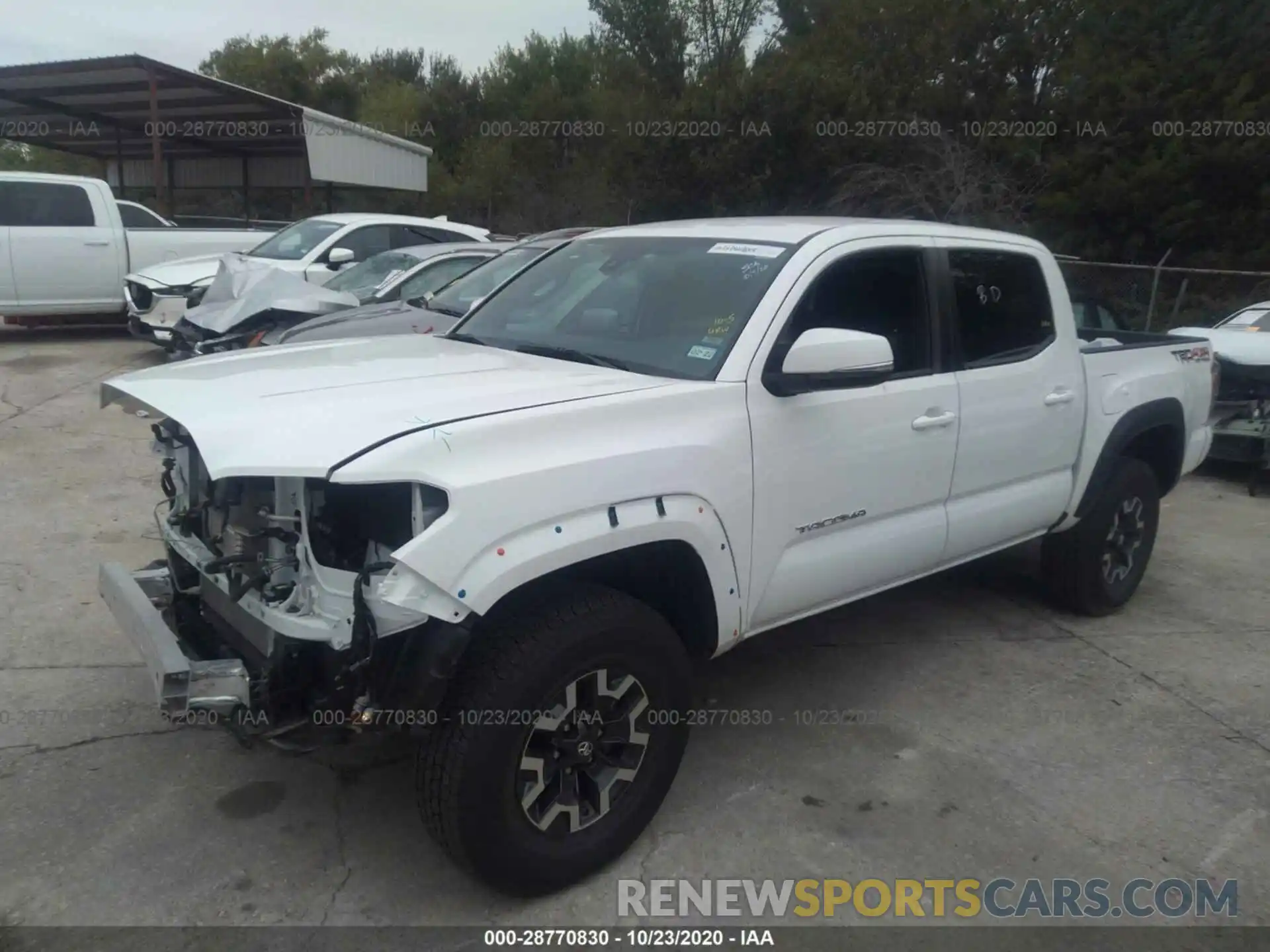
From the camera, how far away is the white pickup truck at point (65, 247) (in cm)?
1212

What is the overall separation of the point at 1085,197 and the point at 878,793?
18.5 m

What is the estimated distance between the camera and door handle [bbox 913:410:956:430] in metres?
3.96

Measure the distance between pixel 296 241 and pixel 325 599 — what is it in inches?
402

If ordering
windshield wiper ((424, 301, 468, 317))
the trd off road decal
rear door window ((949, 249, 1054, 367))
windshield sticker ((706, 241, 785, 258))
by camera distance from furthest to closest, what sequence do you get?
windshield wiper ((424, 301, 468, 317)) < the trd off road decal < rear door window ((949, 249, 1054, 367)) < windshield sticker ((706, 241, 785, 258))

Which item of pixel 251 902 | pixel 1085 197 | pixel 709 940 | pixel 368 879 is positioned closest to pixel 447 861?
pixel 368 879

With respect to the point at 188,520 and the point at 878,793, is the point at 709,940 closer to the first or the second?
the point at 878,793

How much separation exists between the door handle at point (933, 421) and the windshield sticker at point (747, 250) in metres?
0.82

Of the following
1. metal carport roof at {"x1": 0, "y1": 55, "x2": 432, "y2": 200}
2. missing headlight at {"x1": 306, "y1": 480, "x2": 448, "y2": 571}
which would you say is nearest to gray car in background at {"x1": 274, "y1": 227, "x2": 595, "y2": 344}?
missing headlight at {"x1": 306, "y1": 480, "x2": 448, "y2": 571}

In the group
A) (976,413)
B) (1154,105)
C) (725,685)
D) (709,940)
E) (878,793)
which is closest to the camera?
(709,940)

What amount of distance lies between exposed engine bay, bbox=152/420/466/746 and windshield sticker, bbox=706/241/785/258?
5.45 ft

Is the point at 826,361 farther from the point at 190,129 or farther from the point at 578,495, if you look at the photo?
the point at 190,129

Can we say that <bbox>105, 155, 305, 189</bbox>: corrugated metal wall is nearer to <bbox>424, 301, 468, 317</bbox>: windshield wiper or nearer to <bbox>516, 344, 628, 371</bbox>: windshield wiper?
<bbox>424, 301, 468, 317</bbox>: windshield wiper

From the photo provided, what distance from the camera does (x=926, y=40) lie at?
22.4m

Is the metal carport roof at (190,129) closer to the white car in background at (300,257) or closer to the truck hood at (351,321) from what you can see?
the white car in background at (300,257)
